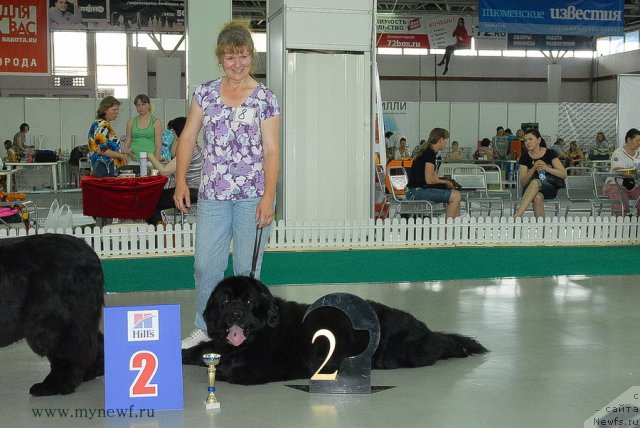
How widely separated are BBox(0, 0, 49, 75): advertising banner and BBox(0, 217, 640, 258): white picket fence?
5.26 meters

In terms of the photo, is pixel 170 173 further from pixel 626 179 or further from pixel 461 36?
pixel 461 36

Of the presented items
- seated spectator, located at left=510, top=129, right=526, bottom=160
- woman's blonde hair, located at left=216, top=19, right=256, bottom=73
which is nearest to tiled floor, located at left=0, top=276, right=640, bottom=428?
woman's blonde hair, located at left=216, top=19, right=256, bottom=73

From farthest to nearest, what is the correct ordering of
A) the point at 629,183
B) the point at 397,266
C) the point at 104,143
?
the point at 629,183, the point at 104,143, the point at 397,266

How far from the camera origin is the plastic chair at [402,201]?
352 inches

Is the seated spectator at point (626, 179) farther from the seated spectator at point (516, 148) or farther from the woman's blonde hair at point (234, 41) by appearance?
the seated spectator at point (516, 148)

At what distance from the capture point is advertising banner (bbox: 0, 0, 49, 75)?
483 inches

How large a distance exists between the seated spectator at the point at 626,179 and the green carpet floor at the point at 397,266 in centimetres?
130

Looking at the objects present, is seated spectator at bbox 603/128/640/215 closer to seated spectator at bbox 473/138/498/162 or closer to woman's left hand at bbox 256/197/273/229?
woman's left hand at bbox 256/197/273/229

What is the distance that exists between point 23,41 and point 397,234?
7444mm

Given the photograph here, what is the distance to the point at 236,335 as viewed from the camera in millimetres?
3547

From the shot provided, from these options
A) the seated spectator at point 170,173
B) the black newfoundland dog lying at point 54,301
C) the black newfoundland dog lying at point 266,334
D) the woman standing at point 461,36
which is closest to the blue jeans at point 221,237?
the black newfoundland dog lying at point 266,334

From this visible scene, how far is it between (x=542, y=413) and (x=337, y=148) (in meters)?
5.36

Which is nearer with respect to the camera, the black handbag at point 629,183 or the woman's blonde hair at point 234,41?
the woman's blonde hair at point 234,41

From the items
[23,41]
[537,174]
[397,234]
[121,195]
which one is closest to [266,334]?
[121,195]
